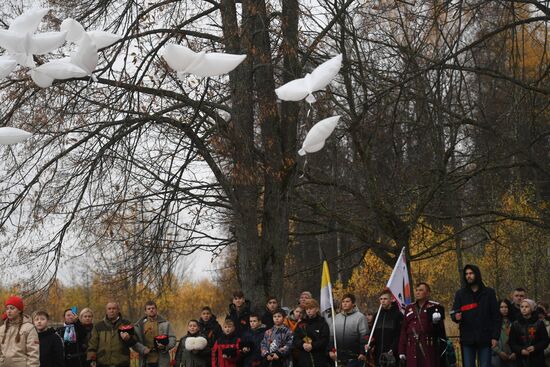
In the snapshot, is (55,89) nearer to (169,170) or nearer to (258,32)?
(169,170)

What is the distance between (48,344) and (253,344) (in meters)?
2.90

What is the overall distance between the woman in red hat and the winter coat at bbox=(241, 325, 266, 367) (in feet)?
9.98

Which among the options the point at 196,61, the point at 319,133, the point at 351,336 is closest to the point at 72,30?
the point at 196,61

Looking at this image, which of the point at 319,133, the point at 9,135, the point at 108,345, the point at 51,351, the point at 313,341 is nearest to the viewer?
the point at 319,133

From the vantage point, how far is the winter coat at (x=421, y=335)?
11516 millimetres

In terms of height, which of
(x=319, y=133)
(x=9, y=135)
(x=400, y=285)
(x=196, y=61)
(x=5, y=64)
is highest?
(x=5, y=64)

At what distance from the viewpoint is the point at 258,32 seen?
1398 cm

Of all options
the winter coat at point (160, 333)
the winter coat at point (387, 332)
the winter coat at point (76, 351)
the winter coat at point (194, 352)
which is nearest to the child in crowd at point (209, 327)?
the winter coat at point (194, 352)

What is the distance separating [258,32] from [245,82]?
859 mm

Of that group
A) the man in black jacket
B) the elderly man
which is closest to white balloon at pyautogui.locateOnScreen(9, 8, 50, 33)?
the elderly man

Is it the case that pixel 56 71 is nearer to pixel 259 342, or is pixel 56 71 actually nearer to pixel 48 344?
pixel 48 344

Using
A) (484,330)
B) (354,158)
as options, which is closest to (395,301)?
(484,330)

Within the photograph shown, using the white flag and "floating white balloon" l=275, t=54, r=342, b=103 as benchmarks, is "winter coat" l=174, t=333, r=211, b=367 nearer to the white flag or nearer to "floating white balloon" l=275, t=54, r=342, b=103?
the white flag

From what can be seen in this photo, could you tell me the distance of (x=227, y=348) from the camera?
40.8 feet
